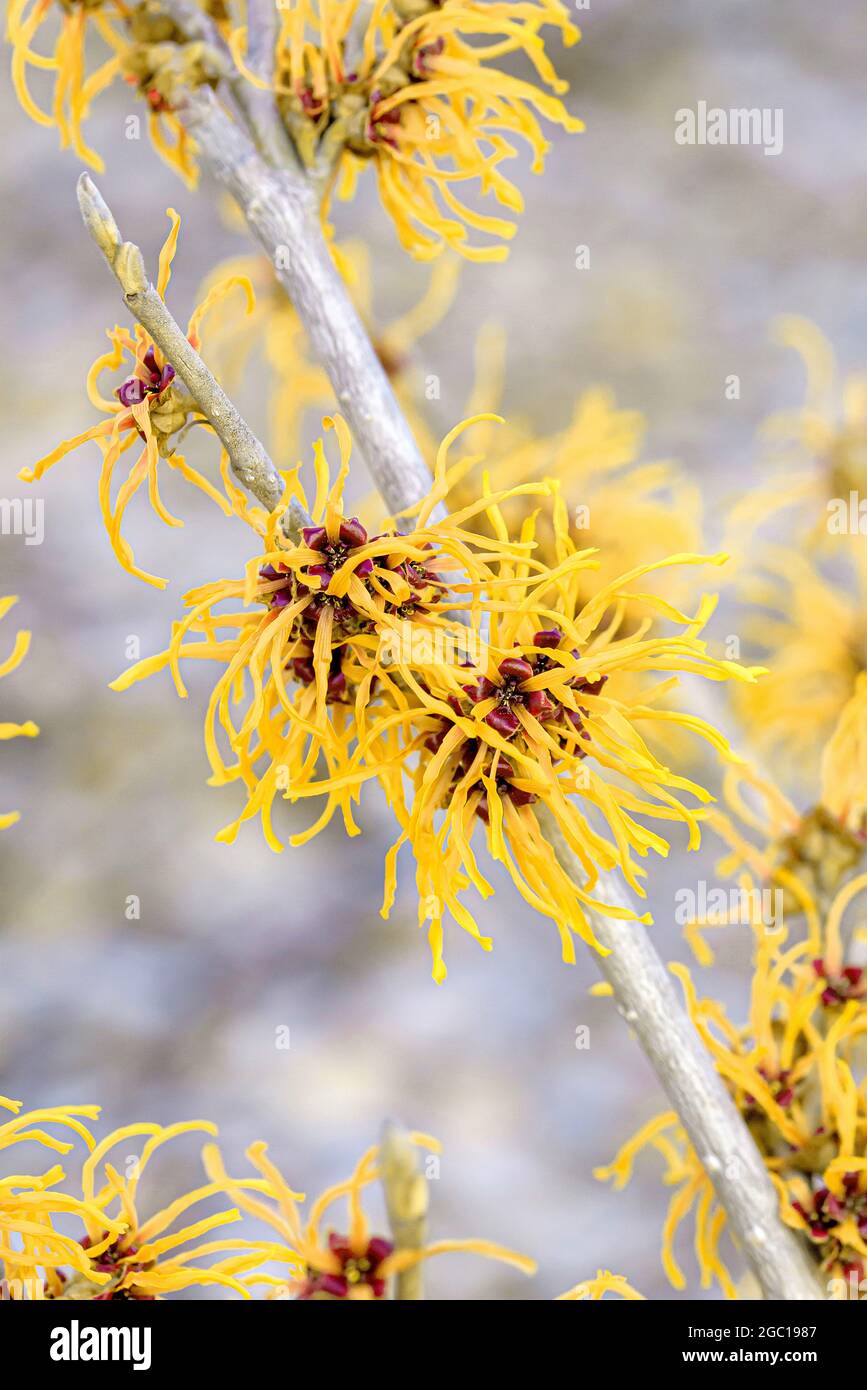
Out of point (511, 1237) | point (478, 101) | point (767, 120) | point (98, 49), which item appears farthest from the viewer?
point (767, 120)

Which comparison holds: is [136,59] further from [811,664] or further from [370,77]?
[811,664]

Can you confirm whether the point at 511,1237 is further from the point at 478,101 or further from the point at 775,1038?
the point at 478,101

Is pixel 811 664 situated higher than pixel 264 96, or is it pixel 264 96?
pixel 264 96

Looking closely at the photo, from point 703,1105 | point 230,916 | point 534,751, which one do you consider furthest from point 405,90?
point 230,916

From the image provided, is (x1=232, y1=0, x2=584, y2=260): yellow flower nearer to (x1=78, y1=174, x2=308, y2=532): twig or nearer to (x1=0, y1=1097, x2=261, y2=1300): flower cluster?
(x1=78, y1=174, x2=308, y2=532): twig

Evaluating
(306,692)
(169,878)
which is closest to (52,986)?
(169,878)

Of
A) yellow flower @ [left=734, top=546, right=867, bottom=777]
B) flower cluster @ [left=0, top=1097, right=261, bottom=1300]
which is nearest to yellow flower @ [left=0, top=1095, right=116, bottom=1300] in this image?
flower cluster @ [left=0, top=1097, right=261, bottom=1300]

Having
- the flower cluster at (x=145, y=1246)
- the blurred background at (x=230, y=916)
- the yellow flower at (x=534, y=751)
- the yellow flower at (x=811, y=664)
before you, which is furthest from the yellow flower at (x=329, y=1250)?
the blurred background at (x=230, y=916)

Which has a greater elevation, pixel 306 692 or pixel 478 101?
pixel 478 101
